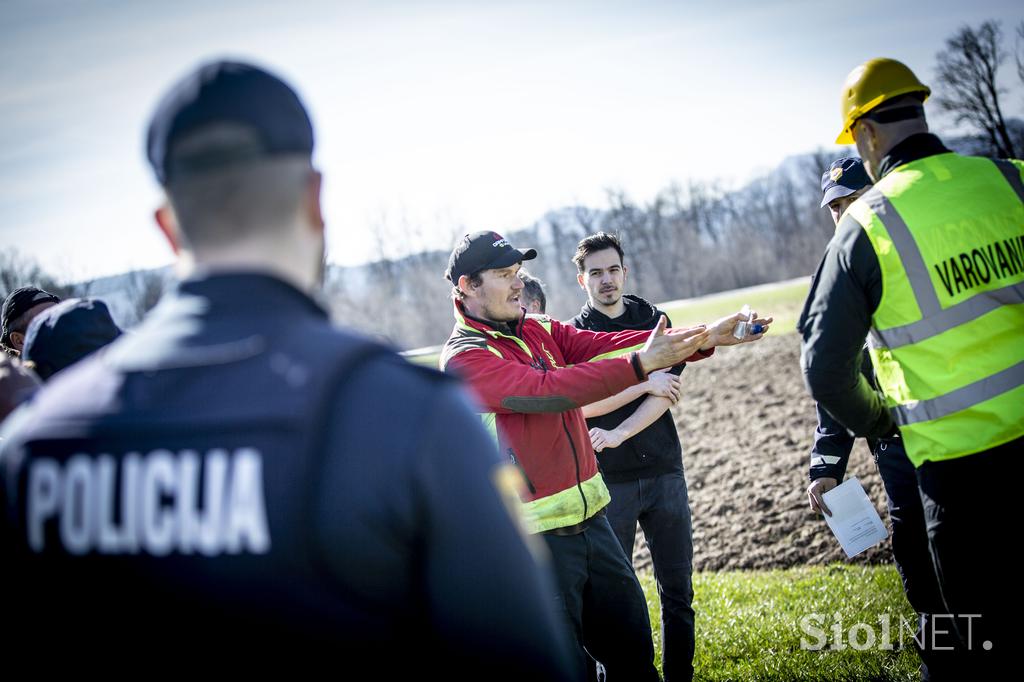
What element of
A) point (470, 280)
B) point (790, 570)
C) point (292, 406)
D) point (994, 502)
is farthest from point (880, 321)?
point (790, 570)

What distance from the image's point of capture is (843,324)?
2889 mm

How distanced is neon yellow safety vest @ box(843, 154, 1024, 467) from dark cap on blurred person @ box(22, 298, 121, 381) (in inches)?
118

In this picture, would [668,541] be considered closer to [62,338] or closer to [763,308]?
[62,338]

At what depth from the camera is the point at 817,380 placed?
2988 mm

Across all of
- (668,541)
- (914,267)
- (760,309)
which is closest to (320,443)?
(914,267)

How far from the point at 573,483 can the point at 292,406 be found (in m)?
2.78

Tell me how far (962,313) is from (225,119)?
2630 mm

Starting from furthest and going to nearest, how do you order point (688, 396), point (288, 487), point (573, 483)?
point (688, 396), point (573, 483), point (288, 487)

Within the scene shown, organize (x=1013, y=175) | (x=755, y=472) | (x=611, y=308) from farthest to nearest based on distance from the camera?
(x=755, y=472)
(x=611, y=308)
(x=1013, y=175)

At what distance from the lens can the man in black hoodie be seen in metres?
4.66

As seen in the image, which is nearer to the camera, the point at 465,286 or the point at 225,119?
the point at 225,119

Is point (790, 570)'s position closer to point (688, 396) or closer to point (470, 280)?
point (470, 280)

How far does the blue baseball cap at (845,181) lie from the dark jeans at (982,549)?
7.93ft

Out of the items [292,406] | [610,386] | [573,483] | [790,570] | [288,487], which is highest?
[292,406]
